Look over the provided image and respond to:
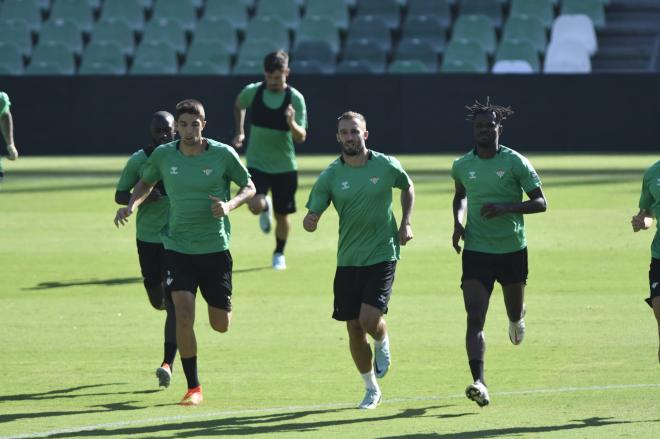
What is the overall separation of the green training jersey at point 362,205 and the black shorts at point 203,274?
2.60 feet

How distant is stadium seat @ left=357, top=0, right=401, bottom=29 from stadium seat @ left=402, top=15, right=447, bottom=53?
606 millimetres

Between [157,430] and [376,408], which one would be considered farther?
[376,408]

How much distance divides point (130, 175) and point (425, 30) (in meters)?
27.0

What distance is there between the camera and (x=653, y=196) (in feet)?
33.3

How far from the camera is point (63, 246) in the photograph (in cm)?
1925

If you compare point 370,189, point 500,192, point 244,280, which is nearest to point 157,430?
point 370,189

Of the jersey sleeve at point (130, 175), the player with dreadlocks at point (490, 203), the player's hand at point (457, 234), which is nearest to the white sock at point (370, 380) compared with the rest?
the player with dreadlocks at point (490, 203)

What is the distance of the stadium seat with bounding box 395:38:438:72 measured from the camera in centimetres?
3653

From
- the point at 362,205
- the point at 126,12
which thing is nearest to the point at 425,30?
the point at 126,12

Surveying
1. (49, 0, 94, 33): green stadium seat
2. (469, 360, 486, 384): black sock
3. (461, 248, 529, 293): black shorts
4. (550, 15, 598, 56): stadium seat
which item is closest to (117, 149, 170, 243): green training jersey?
(461, 248, 529, 293): black shorts

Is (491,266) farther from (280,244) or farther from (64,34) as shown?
(64,34)

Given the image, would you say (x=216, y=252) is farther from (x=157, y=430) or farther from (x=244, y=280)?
(x=244, y=280)

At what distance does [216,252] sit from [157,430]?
1.59 m

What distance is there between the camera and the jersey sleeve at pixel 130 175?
11133 mm
